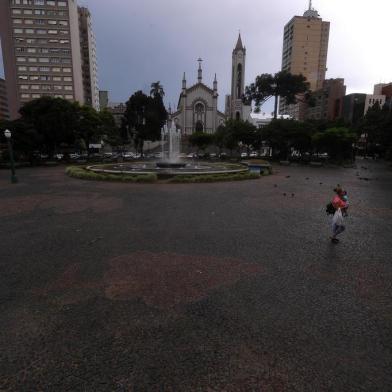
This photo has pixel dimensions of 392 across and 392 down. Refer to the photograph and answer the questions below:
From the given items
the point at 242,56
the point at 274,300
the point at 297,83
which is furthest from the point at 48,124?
the point at 242,56

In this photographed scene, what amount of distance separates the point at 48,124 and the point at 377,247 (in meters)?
36.1

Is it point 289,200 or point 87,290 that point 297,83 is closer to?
point 289,200

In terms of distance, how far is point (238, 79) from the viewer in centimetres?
8012

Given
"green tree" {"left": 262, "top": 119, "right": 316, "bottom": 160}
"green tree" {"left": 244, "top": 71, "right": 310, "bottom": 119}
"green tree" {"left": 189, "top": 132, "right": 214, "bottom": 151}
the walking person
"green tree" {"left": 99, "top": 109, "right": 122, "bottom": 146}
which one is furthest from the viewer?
"green tree" {"left": 189, "top": 132, "right": 214, "bottom": 151}

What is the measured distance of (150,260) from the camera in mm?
5910

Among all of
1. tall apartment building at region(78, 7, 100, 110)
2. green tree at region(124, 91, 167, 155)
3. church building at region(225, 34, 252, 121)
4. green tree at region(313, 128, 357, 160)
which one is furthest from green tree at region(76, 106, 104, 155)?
church building at region(225, 34, 252, 121)

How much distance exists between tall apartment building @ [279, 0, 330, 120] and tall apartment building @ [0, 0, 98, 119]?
7908cm

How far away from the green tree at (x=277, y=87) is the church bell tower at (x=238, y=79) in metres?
26.4

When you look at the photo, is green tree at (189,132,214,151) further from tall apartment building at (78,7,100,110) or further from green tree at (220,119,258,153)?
tall apartment building at (78,7,100,110)

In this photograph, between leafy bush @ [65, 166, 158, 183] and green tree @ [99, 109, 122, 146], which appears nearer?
leafy bush @ [65, 166, 158, 183]

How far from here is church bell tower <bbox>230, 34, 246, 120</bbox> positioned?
78.0m

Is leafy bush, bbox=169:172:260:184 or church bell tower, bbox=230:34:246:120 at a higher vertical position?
church bell tower, bbox=230:34:246:120

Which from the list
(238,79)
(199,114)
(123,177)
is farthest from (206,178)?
(238,79)

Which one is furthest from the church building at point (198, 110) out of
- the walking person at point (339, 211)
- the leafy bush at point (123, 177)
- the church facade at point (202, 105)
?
the walking person at point (339, 211)
